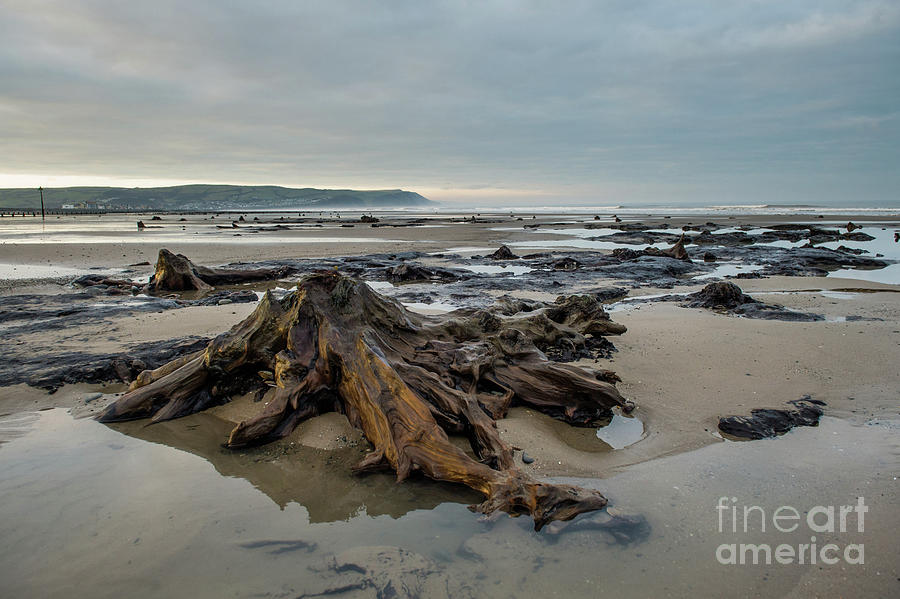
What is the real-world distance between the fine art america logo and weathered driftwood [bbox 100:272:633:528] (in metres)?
1.40

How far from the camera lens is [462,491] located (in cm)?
329

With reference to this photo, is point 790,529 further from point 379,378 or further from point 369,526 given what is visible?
point 379,378

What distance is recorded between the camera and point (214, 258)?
1864 cm

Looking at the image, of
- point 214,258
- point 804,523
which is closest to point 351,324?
point 804,523

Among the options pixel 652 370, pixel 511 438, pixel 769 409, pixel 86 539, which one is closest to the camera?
pixel 86 539

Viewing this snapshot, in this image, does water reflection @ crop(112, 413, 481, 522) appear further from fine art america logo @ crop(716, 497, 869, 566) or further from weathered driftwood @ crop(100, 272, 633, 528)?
fine art america logo @ crop(716, 497, 869, 566)

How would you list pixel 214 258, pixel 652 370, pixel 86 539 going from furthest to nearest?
pixel 214 258, pixel 652 370, pixel 86 539

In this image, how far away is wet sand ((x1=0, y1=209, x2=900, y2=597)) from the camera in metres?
2.51

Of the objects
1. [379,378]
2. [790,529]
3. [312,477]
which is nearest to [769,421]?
[790,529]

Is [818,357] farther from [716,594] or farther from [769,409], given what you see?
[716,594]

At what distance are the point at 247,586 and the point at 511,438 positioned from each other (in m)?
2.19

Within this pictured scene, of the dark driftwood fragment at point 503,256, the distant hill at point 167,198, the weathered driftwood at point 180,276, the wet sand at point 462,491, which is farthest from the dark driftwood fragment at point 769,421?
the distant hill at point 167,198

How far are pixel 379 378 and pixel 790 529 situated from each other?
9.30ft

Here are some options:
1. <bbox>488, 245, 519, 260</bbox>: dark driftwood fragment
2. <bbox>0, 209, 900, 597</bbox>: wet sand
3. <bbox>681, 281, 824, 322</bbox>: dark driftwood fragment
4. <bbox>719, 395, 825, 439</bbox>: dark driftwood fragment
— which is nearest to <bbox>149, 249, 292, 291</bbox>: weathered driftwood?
<bbox>0, 209, 900, 597</bbox>: wet sand
